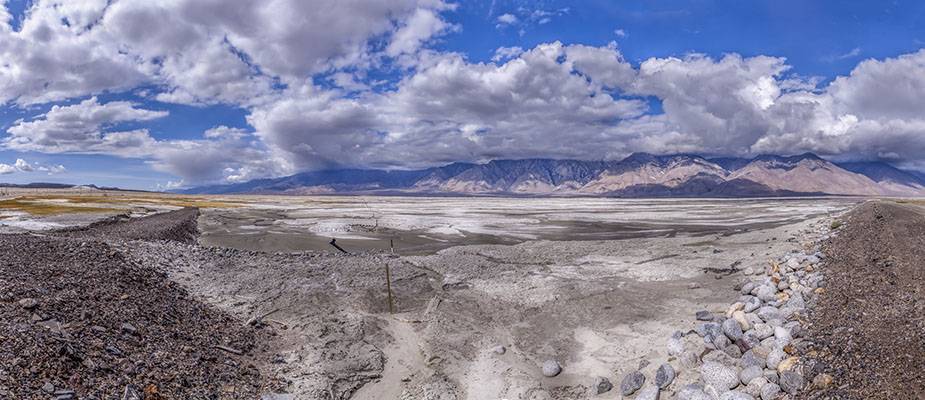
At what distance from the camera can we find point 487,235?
3731cm

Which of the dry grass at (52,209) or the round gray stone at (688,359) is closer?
the round gray stone at (688,359)

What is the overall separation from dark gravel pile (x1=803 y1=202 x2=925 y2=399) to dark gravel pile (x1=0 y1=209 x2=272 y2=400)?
35.2ft

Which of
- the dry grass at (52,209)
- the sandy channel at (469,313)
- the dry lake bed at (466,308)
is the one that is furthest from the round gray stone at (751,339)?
the dry grass at (52,209)

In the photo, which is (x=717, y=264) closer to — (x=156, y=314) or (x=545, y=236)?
(x=545, y=236)

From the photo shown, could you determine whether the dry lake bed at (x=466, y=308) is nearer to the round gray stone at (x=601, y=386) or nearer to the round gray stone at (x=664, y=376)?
the round gray stone at (x=601, y=386)

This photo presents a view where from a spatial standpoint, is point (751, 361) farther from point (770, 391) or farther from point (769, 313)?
point (769, 313)

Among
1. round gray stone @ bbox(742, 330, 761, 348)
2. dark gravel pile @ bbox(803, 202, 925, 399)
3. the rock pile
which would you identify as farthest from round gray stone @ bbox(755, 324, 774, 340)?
dark gravel pile @ bbox(803, 202, 925, 399)

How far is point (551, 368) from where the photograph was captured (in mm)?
10312

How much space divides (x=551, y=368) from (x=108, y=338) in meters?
9.74

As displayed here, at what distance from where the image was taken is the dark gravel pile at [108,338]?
6840mm

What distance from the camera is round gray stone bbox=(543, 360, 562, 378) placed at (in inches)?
402

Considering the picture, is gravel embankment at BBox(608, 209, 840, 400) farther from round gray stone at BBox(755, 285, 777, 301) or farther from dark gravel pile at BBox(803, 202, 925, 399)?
dark gravel pile at BBox(803, 202, 925, 399)

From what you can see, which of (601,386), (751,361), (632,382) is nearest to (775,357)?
(751,361)

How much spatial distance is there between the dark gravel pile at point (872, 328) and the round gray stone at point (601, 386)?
3570mm
